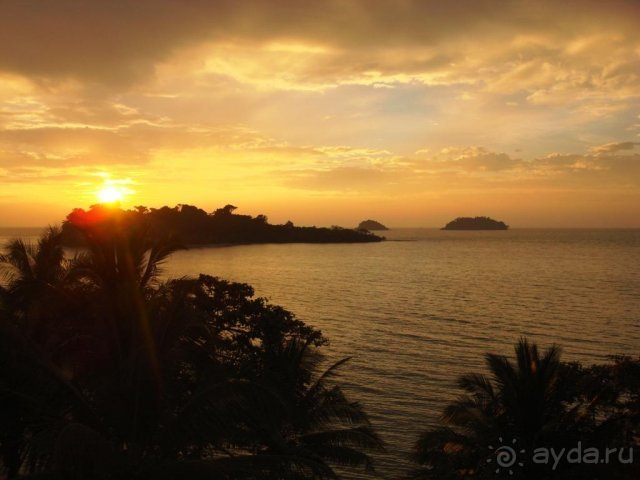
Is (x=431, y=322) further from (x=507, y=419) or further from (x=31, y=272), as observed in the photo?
(x=31, y=272)

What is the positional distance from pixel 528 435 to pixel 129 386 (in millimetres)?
8631

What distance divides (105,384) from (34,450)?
1587mm

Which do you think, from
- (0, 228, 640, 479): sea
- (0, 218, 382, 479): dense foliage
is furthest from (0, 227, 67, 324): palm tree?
(0, 228, 640, 479): sea

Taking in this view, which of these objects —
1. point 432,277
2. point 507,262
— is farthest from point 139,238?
point 507,262

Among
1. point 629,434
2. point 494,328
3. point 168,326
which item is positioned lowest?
point 494,328

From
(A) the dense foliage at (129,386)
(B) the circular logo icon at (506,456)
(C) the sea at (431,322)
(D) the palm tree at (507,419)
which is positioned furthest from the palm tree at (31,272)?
(B) the circular logo icon at (506,456)

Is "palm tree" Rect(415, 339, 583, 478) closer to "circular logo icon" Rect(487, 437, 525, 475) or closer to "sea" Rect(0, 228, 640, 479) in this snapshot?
"circular logo icon" Rect(487, 437, 525, 475)

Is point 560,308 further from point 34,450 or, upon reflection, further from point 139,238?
point 34,450

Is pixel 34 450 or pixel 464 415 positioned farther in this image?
pixel 464 415

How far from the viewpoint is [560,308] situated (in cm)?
5725

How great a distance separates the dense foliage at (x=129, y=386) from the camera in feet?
31.6

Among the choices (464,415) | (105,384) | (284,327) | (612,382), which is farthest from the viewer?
(284,327)

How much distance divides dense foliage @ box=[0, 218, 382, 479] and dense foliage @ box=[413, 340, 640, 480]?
2.47 metres

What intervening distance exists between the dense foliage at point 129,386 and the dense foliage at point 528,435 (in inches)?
97.3
